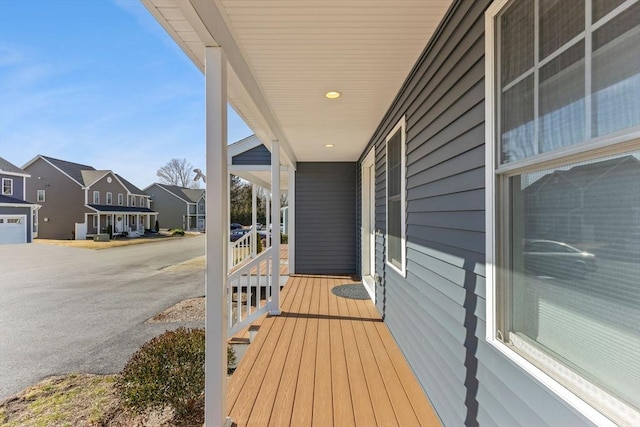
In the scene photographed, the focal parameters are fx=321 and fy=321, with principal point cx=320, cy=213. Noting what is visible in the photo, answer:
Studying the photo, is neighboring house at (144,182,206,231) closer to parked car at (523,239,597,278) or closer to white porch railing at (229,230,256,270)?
white porch railing at (229,230,256,270)

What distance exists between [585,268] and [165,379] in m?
3.17

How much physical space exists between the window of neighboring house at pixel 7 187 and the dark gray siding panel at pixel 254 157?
67.9 feet

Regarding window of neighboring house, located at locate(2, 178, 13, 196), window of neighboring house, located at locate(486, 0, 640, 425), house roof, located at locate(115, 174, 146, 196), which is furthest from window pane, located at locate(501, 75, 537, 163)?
house roof, located at locate(115, 174, 146, 196)

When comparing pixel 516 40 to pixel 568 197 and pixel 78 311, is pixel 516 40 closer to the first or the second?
pixel 568 197

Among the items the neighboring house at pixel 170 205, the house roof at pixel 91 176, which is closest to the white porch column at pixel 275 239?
the house roof at pixel 91 176

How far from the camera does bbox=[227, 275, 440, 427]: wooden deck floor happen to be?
7.09ft

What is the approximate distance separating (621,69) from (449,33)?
4.39 ft

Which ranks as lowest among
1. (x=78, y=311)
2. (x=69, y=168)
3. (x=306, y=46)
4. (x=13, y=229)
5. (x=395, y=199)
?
(x=78, y=311)

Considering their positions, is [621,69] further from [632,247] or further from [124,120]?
[124,120]

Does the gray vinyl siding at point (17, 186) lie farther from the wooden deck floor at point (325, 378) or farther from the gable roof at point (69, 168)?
the wooden deck floor at point (325, 378)

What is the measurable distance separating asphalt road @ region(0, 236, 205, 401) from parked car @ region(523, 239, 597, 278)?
15.8 ft

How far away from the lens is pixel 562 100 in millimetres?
1078

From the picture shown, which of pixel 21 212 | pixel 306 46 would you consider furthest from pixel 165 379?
pixel 21 212

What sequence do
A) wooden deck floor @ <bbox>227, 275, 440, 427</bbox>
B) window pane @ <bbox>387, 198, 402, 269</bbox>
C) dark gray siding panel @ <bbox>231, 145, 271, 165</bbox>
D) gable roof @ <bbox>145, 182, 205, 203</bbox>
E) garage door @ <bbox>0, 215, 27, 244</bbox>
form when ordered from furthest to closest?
gable roof @ <bbox>145, 182, 205, 203</bbox>
garage door @ <bbox>0, 215, 27, 244</bbox>
dark gray siding panel @ <bbox>231, 145, 271, 165</bbox>
window pane @ <bbox>387, 198, 402, 269</bbox>
wooden deck floor @ <bbox>227, 275, 440, 427</bbox>
